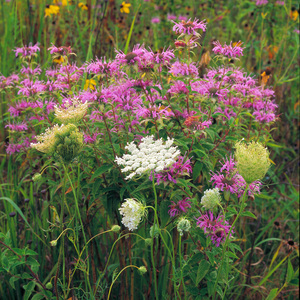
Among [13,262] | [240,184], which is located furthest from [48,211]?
[240,184]

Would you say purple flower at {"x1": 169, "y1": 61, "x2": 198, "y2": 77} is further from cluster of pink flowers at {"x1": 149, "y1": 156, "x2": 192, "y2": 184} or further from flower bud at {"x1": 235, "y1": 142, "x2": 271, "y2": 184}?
flower bud at {"x1": 235, "y1": 142, "x2": 271, "y2": 184}

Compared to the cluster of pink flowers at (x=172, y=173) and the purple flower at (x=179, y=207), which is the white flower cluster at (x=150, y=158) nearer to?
the cluster of pink flowers at (x=172, y=173)

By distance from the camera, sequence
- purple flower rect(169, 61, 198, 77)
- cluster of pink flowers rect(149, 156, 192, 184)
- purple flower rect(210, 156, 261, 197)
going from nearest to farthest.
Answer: cluster of pink flowers rect(149, 156, 192, 184) < purple flower rect(210, 156, 261, 197) < purple flower rect(169, 61, 198, 77)

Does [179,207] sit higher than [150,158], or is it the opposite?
[150,158]

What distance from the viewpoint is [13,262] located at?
1.67 metres

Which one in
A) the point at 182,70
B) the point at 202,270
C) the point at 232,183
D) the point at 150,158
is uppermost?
the point at 182,70

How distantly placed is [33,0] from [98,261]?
3.32 metres

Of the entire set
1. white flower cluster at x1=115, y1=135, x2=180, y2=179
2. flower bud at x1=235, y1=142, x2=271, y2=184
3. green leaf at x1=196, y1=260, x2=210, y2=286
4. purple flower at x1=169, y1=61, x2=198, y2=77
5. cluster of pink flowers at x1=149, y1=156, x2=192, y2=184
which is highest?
purple flower at x1=169, y1=61, x2=198, y2=77

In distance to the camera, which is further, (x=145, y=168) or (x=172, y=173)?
(x=172, y=173)

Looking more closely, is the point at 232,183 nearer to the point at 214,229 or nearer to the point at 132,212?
the point at 214,229

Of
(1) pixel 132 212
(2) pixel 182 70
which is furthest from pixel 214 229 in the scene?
(2) pixel 182 70

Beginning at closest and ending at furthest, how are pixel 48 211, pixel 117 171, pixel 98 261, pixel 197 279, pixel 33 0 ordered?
pixel 197 279 → pixel 117 171 → pixel 98 261 → pixel 48 211 → pixel 33 0

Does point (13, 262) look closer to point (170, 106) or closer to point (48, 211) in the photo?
point (48, 211)

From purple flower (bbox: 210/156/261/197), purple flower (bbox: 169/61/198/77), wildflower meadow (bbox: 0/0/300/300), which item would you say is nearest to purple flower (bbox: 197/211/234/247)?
wildflower meadow (bbox: 0/0/300/300)
